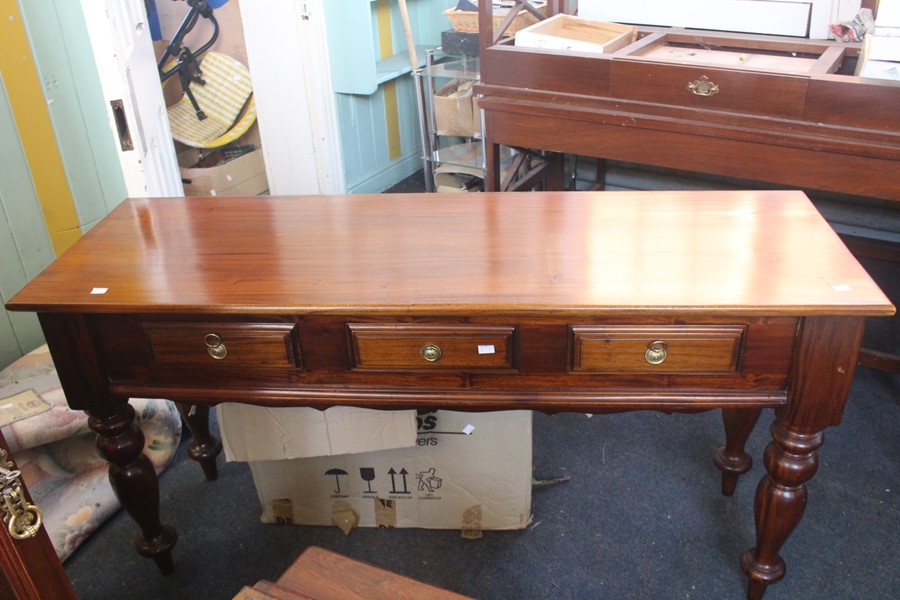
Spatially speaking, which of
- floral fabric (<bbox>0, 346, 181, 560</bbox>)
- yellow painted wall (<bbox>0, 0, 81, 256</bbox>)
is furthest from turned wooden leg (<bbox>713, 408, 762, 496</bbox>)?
yellow painted wall (<bbox>0, 0, 81, 256</bbox>)

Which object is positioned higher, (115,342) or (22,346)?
(115,342)

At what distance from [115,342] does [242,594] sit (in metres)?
0.58

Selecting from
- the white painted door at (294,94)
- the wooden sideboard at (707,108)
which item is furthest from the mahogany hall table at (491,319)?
the white painted door at (294,94)

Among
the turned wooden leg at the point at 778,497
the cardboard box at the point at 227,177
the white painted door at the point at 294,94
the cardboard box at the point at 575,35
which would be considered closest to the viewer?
the turned wooden leg at the point at 778,497

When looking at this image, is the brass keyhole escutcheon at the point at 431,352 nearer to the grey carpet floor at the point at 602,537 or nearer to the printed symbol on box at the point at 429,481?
the printed symbol on box at the point at 429,481

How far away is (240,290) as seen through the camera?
1.36 m

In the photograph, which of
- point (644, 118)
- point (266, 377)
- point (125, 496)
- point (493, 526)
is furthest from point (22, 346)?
point (644, 118)

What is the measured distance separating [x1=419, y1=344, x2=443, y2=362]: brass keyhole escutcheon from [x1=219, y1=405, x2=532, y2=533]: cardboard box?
395mm

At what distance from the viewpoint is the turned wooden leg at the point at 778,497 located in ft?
4.61

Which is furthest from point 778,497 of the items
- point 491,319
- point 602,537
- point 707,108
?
point 707,108

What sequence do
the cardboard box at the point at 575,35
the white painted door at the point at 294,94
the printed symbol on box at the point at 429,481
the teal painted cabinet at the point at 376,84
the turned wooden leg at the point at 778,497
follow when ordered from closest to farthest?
the turned wooden leg at the point at 778,497 < the printed symbol on box at the point at 429,481 < the cardboard box at the point at 575,35 < the white painted door at the point at 294,94 < the teal painted cabinet at the point at 376,84

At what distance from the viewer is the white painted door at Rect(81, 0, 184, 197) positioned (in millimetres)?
2121

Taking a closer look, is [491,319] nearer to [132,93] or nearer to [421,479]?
[421,479]

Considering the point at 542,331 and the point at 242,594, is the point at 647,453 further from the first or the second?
the point at 242,594
